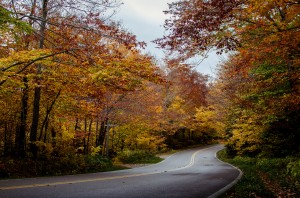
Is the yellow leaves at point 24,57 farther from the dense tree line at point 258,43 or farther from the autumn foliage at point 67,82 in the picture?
the dense tree line at point 258,43

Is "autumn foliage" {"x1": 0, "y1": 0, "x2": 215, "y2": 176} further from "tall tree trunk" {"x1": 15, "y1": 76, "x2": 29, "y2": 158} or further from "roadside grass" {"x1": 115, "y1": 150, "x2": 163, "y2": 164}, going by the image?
"roadside grass" {"x1": 115, "y1": 150, "x2": 163, "y2": 164}

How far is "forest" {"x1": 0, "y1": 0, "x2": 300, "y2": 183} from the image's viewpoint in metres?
8.65

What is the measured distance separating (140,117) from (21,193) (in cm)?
1883

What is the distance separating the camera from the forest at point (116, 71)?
340 inches

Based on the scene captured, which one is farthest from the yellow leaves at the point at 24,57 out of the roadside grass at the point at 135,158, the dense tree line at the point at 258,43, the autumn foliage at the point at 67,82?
the roadside grass at the point at 135,158

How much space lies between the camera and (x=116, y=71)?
8.33 meters

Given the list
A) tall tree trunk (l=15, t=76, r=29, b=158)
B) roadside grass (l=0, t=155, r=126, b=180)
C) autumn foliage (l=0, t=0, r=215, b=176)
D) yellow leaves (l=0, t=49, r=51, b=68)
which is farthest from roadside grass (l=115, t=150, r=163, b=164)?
yellow leaves (l=0, t=49, r=51, b=68)

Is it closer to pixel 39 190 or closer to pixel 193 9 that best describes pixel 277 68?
pixel 193 9

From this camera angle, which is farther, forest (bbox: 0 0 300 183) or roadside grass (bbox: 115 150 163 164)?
roadside grass (bbox: 115 150 163 164)

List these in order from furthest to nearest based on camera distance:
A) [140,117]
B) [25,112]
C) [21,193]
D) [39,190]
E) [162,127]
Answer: [162,127] < [140,117] < [25,112] < [39,190] < [21,193]

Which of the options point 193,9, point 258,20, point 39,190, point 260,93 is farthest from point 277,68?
point 39,190

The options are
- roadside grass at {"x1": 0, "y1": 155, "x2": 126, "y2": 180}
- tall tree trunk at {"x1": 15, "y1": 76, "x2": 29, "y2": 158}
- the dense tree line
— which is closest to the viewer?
the dense tree line

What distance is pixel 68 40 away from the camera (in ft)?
29.5

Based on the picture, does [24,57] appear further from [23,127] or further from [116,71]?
[23,127]
